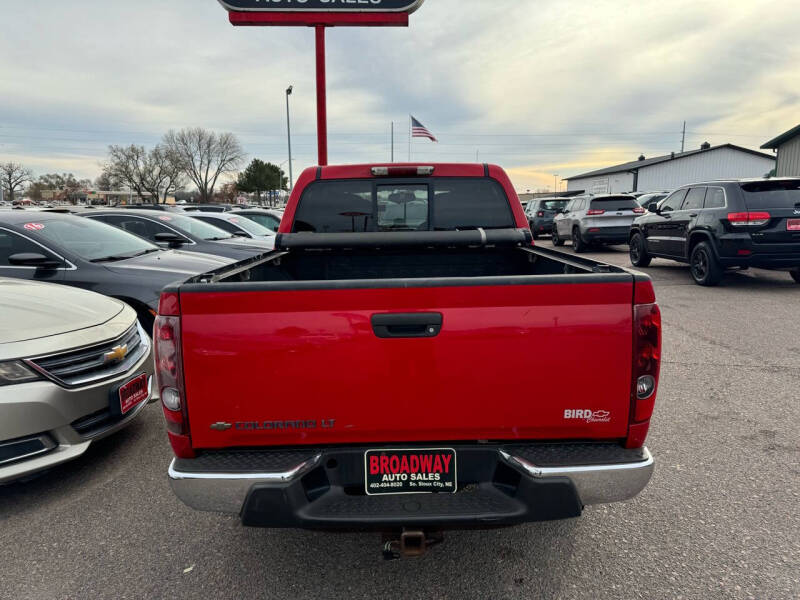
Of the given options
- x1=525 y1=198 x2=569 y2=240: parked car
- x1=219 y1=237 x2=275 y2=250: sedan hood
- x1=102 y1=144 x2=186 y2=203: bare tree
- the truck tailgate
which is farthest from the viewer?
x1=102 y1=144 x2=186 y2=203: bare tree

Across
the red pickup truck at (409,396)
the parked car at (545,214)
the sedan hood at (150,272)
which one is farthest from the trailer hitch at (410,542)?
the parked car at (545,214)

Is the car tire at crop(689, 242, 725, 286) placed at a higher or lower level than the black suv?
lower

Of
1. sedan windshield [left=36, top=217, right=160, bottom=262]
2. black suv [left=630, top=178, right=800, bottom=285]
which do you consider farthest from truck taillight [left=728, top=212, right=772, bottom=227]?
sedan windshield [left=36, top=217, right=160, bottom=262]

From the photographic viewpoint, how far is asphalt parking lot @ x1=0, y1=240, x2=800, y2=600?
217 cm

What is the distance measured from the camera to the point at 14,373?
2705 millimetres

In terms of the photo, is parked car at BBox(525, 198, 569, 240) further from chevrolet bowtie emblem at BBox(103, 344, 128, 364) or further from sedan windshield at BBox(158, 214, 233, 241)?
chevrolet bowtie emblem at BBox(103, 344, 128, 364)

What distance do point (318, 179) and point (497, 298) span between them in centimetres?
221

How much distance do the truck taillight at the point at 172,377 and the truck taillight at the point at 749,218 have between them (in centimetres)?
950

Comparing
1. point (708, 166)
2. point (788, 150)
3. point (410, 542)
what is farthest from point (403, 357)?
point (708, 166)

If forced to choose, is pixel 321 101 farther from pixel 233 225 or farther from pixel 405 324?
pixel 405 324

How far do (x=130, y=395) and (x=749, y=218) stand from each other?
9512mm

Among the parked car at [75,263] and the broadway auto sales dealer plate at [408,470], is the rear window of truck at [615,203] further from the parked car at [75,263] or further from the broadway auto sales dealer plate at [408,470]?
the broadway auto sales dealer plate at [408,470]

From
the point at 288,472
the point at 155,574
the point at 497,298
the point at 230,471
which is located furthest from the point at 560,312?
the point at 155,574

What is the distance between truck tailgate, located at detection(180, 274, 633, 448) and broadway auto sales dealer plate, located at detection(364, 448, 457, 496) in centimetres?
9
